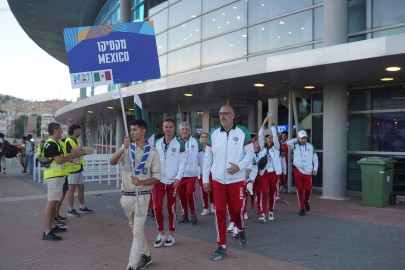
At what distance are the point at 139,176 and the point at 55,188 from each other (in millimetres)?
2387

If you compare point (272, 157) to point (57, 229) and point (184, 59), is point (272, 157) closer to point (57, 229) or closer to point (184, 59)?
point (57, 229)

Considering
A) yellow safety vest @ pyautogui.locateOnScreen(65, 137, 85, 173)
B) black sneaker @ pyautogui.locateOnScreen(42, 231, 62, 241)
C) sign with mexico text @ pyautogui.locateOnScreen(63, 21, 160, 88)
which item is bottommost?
black sneaker @ pyautogui.locateOnScreen(42, 231, 62, 241)

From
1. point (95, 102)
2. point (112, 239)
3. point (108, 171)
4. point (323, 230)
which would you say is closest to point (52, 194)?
point (112, 239)

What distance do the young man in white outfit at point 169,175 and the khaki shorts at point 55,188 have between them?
1.74 meters

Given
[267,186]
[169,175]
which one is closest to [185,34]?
[267,186]

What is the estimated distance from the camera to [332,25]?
428 inches

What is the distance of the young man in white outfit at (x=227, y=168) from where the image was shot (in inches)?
217

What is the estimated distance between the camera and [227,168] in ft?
18.2

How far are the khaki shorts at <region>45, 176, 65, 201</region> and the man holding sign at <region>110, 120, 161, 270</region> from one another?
2.15 meters

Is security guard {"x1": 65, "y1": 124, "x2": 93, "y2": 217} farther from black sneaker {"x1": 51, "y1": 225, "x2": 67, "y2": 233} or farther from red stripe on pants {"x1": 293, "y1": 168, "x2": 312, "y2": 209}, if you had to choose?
red stripe on pants {"x1": 293, "y1": 168, "x2": 312, "y2": 209}

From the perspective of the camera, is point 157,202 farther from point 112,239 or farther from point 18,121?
point 18,121

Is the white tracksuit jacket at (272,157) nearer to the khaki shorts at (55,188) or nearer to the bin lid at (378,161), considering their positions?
the bin lid at (378,161)

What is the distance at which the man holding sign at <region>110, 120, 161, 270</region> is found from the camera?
4.83 m

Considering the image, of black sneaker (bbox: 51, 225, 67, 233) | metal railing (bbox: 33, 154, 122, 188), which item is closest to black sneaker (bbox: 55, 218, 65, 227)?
black sneaker (bbox: 51, 225, 67, 233)
